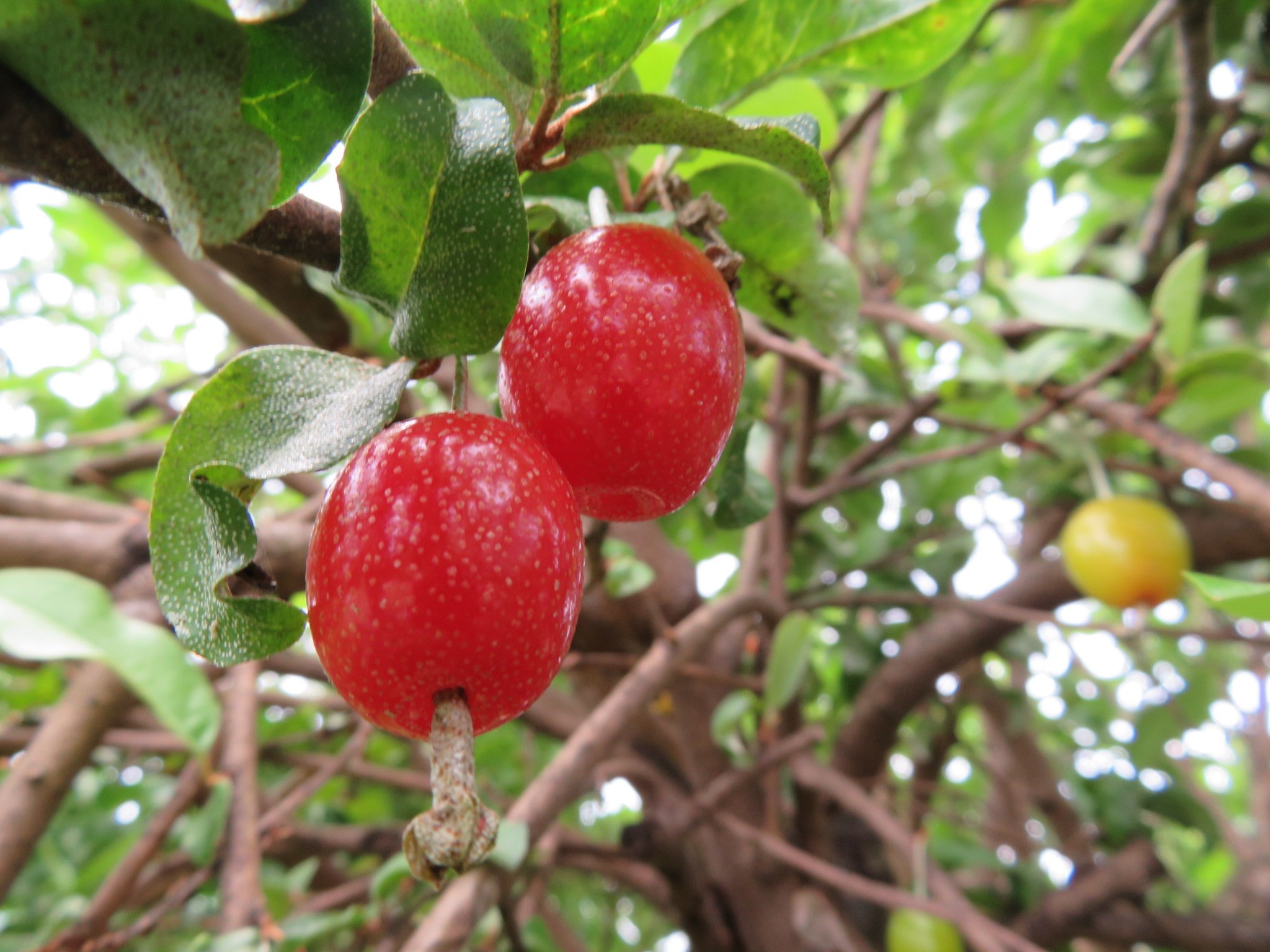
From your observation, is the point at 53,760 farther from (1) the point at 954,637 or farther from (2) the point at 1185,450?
(1) the point at 954,637

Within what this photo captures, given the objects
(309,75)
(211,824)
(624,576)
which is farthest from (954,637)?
(309,75)

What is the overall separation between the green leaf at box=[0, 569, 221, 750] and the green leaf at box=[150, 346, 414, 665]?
17cm

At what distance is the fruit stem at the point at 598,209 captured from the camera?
38 centimetres

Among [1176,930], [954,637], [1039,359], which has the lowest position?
[1176,930]

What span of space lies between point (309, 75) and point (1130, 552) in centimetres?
108

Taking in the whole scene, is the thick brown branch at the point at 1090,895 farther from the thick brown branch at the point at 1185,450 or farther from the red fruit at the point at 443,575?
the red fruit at the point at 443,575

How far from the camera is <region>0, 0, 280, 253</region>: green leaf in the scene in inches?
8.9

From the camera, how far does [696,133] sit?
1.07 ft

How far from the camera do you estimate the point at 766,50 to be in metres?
0.45

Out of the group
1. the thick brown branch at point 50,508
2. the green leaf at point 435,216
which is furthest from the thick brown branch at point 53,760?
the green leaf at point 435,216

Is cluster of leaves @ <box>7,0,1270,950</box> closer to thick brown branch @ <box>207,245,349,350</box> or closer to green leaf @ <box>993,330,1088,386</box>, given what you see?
green leaf @ <box>993,330,1088,386</box>

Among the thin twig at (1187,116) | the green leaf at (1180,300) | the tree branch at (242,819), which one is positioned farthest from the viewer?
the thin twig at (1187,116)

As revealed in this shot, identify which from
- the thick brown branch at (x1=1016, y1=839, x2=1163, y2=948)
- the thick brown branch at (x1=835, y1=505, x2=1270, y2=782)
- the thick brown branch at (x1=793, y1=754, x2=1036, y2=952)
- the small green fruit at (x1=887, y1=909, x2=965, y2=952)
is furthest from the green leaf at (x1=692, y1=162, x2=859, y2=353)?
the thick brown branch at (x1=1016, y1=839, x2=1163, y2=948)

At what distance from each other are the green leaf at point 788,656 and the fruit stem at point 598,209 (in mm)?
642
